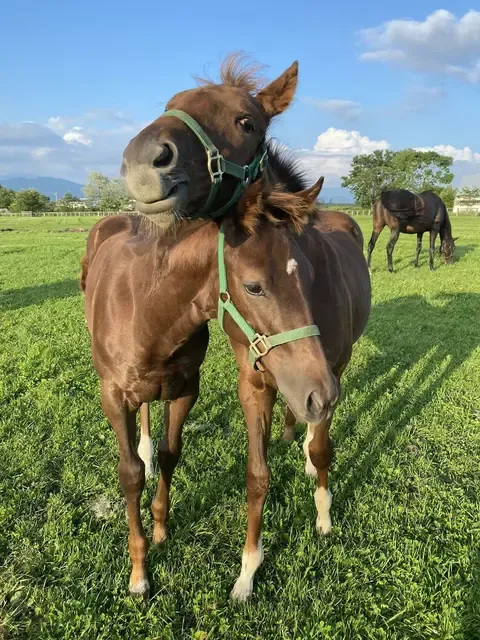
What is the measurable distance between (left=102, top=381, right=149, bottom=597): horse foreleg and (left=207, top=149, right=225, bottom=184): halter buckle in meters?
1.31

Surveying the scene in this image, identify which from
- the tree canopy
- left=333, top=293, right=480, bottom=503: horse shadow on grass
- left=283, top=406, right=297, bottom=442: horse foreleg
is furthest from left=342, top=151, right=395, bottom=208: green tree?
left=283, top=406, right=297, bottom=442: horse foreleg

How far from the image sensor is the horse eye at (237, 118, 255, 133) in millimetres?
A: 2037

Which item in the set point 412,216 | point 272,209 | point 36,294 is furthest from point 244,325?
point 412,216

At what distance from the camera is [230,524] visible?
2885 mm

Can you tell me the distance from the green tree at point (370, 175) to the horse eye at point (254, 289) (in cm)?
6560

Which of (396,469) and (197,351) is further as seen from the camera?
(396,469)

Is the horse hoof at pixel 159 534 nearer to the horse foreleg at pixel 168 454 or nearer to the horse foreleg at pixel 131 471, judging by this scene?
the horse foreleg at pixel 168 454

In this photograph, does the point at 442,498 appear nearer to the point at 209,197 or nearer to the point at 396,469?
the point at 396,469

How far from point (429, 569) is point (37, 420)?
3.36 metres

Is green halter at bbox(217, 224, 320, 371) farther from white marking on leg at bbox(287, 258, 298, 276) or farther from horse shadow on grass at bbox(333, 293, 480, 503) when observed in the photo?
horse shadow on grass at bbox(333, 293, 480, 503)

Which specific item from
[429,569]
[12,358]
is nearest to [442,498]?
[429,569]

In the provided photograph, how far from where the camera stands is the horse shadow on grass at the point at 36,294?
871 centimetres

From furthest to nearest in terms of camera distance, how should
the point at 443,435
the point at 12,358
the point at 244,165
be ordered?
the point at 12,358 < the point at 443,435 < the point at 244,165

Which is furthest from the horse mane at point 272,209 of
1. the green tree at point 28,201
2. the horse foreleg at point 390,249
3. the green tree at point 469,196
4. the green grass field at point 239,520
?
the green tree at point 28,201
